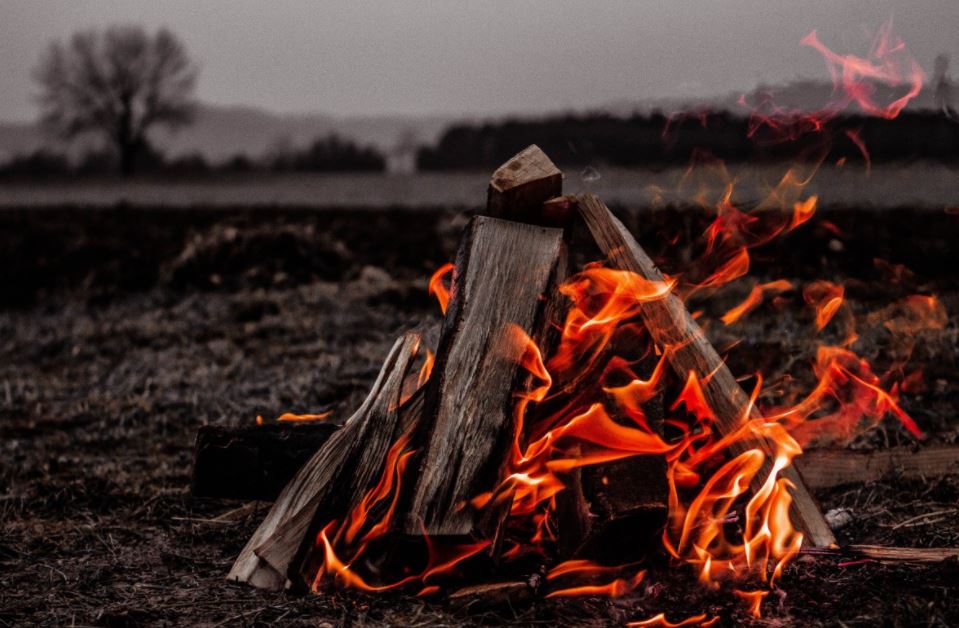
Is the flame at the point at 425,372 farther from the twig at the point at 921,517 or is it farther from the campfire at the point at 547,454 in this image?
the twig at the point at 921,517

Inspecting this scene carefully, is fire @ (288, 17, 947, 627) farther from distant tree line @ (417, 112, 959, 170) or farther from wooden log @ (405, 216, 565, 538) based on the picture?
distant tree line @ (417, 112, 959, 170)

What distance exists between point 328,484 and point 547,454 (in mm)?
780

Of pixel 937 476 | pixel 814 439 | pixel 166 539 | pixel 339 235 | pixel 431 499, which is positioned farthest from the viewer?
pixel 339 235

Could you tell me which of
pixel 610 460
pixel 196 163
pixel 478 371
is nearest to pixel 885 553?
pixel 610 460

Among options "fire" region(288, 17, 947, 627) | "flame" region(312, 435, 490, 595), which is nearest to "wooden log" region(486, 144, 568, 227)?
"fire" region(288, 17, 947, 627)

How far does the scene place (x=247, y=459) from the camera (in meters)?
3.58

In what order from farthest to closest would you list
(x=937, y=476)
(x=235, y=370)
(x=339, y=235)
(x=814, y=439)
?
(x=339, y=235) → (x=235, y=370) → (x=814, y=439) → (x=937, y=476)

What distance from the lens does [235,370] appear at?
688cm

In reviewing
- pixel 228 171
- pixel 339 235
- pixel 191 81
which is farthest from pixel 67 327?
pixel 191 81

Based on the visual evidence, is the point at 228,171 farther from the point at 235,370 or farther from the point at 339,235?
the point at 235,370

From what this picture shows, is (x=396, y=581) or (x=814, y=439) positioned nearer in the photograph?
(x=396, y=581)

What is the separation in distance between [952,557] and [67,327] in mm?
8644

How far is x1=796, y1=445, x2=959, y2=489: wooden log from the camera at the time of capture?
12.9ft

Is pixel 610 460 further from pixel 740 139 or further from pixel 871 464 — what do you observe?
pixel 740 139
